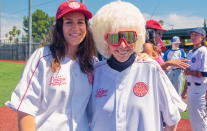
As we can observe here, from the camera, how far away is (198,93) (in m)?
4.41

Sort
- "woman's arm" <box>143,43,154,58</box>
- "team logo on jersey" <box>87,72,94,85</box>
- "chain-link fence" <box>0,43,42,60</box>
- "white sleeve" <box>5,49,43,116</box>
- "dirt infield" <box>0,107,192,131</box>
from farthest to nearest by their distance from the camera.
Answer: "chain-link fence" <box>0,43,42,60</box>
"dirt infield" <box>0,107,192,131</box>
"woman's arm" <box>143,43,154,58</box>
"team logo on jersey" <box>87,72,94,85</box>
"white sleeve" <box>5,49,43,116</box>

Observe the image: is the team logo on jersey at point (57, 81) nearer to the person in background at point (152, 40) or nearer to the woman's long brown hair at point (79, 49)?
the woman's long brown hair at point (79, 49)

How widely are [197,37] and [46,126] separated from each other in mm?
3895

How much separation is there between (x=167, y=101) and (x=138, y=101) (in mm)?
231

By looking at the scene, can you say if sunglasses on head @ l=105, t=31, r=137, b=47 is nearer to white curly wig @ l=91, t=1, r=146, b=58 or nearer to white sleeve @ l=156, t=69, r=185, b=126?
white curly wig @ l=91, t=1, r=146, b=58

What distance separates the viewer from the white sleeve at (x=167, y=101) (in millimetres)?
1804

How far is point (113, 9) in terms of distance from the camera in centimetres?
189

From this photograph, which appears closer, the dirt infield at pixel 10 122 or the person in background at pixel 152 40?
the person in background at pixel 152 40

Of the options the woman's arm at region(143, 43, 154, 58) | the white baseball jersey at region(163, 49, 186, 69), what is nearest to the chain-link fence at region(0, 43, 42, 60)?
the white baseball jersey at region(163, 49, 186, 69)

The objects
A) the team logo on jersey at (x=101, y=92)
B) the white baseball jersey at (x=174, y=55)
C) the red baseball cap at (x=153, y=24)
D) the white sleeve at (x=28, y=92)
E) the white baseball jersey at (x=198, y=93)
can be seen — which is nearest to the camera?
the white sleeve at (x=28, y=92)

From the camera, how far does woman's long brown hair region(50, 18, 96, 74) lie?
1.94 metres

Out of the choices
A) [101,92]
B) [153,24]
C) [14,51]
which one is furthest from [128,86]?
[14,51]

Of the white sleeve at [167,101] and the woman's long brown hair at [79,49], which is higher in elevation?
the woman's long brown hair at [79,49]

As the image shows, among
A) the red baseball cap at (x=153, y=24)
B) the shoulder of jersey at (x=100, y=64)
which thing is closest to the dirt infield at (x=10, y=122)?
the red baseball cap at (x=153, y=24)
